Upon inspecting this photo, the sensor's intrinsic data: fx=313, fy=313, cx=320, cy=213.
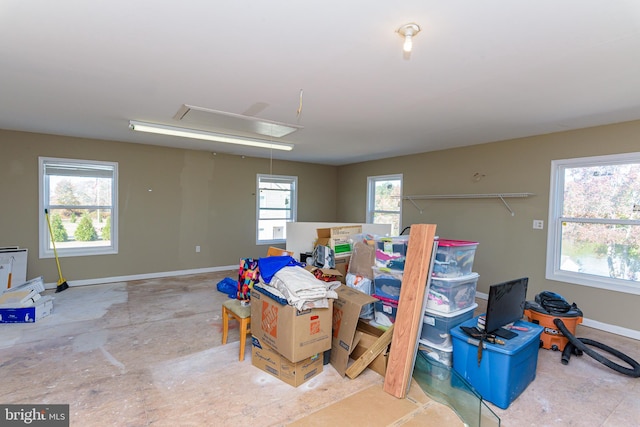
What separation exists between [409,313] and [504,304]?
690 mm

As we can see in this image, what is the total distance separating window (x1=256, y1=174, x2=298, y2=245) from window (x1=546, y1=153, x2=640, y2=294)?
4758mm

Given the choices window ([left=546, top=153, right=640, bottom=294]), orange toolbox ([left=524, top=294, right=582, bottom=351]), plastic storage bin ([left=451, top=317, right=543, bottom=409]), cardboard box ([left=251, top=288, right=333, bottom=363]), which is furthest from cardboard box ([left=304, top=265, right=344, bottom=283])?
window ([left=546, top=153, right=640, bottom=294])

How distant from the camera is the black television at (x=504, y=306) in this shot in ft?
7.28

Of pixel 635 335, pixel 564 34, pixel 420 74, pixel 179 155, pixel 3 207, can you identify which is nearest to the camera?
pixel 564 34

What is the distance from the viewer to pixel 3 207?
4.52 meters

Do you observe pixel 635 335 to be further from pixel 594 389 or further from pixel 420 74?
pixel 420 74

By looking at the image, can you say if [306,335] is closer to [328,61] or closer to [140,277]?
[328,61]

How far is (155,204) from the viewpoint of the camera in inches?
220

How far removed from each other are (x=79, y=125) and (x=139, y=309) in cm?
253

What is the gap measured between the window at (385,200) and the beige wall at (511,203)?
0.95 feet

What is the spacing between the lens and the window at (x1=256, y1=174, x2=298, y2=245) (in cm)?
680

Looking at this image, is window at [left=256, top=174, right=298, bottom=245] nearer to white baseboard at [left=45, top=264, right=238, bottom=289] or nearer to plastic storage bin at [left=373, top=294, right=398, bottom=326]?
white baseboard at [left=45, top=264, right=238, bottom=289]

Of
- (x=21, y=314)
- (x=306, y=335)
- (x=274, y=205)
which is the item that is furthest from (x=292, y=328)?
(x=274, y=205)

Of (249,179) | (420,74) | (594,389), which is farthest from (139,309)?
(594,389)
